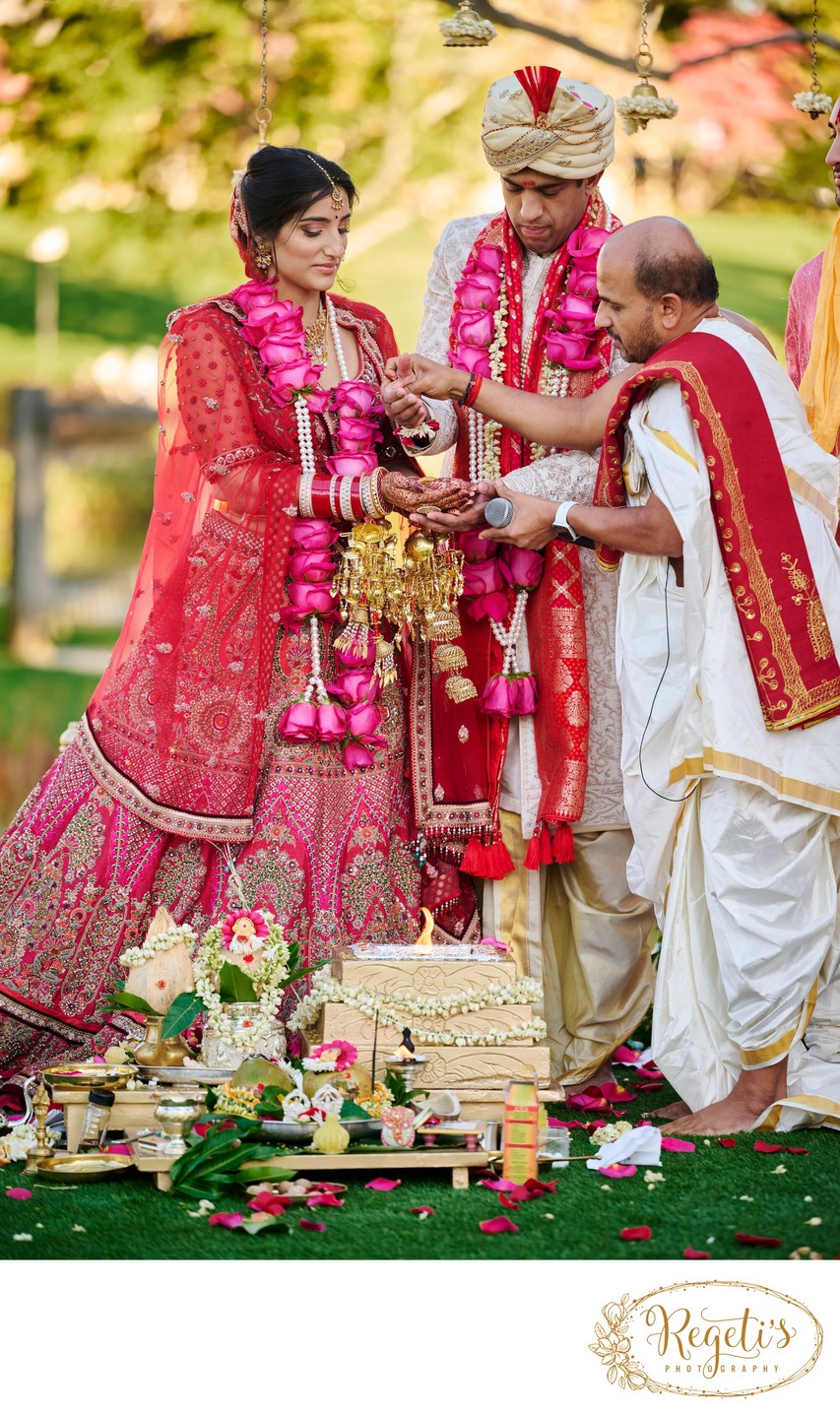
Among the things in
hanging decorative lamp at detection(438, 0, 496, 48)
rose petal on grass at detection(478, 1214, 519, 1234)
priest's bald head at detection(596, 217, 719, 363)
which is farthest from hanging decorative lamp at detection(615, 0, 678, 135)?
rose petal on grass at detection(478, 1214, 519, 1234)

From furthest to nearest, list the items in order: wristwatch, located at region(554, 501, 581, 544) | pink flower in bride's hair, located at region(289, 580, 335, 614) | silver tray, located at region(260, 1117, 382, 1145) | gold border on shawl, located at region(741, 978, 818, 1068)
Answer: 1. pink flower in bride's hair, located at region(289, 580, 335, 614)
2. wristwatch, located at region(554, 501, 581, 544)
3. gold border on shawl, located at region(741, 978, 818, 1068)
4. silver tray, located at region(260, 1117, 382, 1145)

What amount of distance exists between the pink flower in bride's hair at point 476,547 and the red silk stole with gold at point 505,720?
0.45 feet

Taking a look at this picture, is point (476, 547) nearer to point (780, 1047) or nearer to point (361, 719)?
point (361, 719)

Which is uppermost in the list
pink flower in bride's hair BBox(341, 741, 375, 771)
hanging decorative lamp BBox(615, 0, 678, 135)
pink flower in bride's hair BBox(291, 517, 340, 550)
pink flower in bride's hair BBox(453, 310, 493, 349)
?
hanging decorative lamp BBox(615, 0, 678, 135)

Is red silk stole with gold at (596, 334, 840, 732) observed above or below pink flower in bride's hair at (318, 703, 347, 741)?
above

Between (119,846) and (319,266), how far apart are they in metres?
1.43

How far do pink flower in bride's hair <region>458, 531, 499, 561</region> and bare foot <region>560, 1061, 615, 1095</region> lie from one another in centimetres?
128

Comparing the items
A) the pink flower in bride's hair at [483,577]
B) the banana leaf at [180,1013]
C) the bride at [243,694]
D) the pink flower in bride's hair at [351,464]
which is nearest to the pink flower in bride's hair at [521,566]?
the pink flower in bride's hair at [483,577]

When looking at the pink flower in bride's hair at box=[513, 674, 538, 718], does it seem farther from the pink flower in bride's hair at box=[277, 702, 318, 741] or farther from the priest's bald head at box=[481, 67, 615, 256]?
the priest's bald head at box=[481, 67, 615, 256]

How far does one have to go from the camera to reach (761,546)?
11.3 ft

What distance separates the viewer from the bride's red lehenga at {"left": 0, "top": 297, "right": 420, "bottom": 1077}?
3.79 metres

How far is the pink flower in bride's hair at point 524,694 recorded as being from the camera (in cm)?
392

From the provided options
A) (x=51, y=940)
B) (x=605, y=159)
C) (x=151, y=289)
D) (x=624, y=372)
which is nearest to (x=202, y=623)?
(x=51, y=940)

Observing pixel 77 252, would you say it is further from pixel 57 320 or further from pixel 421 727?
pixel 421 727
